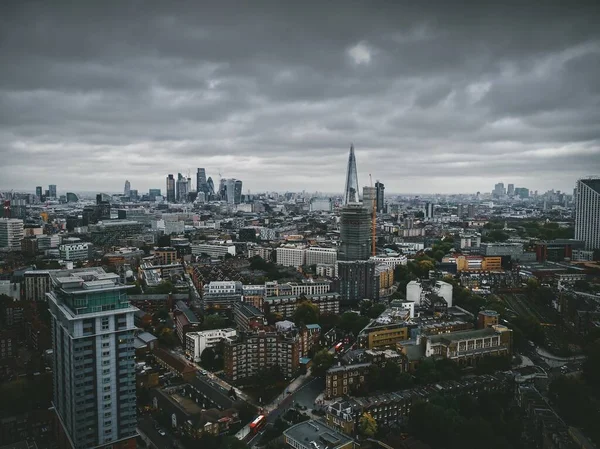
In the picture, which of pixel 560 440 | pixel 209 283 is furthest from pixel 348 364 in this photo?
pixel 209 283

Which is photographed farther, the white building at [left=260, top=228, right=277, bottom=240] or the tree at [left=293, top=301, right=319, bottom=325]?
the white building at [left=260, top=228, right=277, bottom=240]

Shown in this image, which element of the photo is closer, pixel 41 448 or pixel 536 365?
pixel 41 448

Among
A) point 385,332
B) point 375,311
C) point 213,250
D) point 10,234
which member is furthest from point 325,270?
point 10,234

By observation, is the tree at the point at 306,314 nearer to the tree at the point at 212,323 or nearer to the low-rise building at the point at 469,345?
the tree at the point at 212,323

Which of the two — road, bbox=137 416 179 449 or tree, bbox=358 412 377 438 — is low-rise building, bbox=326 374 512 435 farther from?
road, bbox=137 416 179 449

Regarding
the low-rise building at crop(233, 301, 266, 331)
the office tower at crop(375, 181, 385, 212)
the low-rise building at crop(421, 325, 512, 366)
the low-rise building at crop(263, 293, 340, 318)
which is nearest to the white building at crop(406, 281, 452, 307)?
the low-rise building at crop(263, 293, 340, 318)

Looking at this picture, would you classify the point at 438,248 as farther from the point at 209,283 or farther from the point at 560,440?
the point at 560,440
